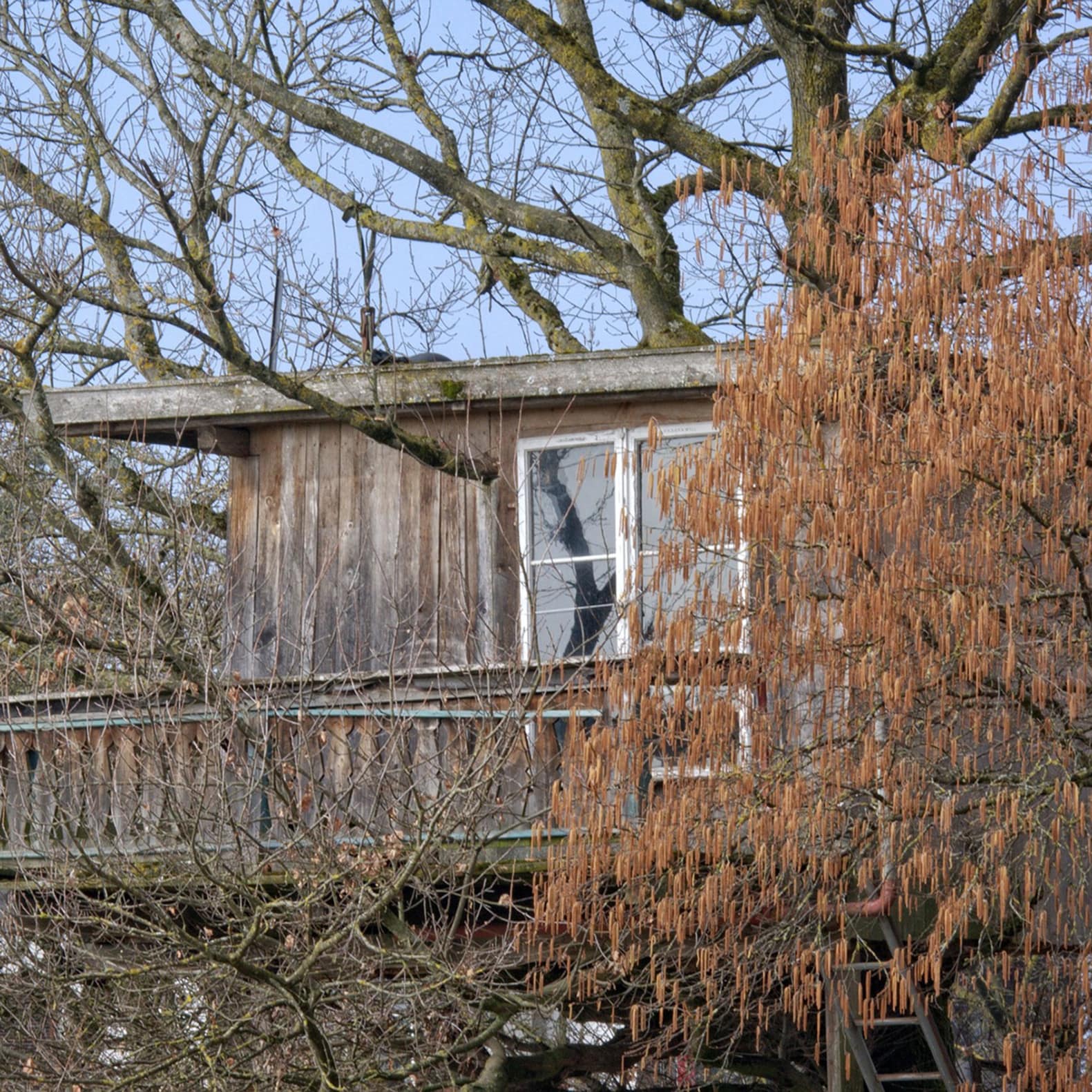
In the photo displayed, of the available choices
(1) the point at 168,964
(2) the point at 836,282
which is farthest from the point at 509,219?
(1) the point at 168,964

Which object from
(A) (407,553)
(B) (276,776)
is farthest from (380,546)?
(B) (276,776)

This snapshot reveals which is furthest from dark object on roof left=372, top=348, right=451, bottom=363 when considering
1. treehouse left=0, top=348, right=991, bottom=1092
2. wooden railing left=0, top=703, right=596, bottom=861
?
wooden railing left=0, top=703, right=596, bottom=861

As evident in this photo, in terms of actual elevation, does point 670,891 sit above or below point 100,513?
below

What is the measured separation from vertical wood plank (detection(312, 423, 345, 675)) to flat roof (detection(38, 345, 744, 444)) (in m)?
0.31

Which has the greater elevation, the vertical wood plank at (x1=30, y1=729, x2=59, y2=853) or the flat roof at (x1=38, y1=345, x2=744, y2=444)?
the flat roof at (x1=38, y1=345, x2=744, y2=444)

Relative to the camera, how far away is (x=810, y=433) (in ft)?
25.4

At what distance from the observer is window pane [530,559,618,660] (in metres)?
10.7

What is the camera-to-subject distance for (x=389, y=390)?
11117 millimetres

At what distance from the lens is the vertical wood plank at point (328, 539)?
11469 millimetres

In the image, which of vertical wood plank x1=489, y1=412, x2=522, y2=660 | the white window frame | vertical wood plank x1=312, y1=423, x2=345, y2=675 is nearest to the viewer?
the white window frame

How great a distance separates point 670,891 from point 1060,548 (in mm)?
2451

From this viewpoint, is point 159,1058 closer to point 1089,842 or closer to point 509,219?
point 1089,842

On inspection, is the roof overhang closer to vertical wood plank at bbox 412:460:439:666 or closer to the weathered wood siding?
the weathered wood siding

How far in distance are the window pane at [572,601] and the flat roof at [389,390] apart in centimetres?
106
